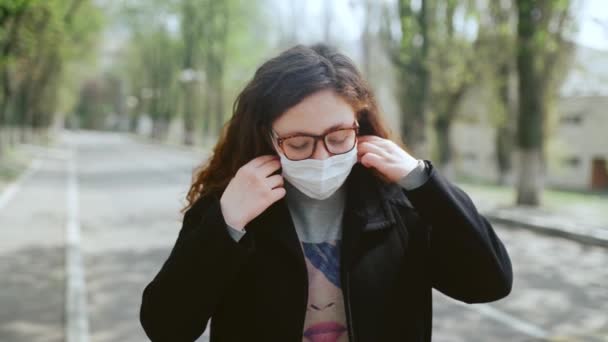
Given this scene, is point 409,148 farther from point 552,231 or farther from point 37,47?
point 37,47

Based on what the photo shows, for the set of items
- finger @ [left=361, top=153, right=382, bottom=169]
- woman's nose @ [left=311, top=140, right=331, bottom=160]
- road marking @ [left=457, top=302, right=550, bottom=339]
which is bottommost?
road marking @ [left=457, top=302, right=550, bottom=339]

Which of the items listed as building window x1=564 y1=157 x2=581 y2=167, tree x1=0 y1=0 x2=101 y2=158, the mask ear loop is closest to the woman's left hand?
the mask ear loop

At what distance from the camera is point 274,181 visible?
1666 mm

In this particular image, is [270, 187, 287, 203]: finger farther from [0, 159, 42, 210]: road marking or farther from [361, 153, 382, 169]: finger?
[0, 159, 42, 210]: road marking

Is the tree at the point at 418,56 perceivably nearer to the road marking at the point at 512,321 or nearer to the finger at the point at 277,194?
the road marking at the point at 512,321

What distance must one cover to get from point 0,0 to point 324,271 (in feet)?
31.9

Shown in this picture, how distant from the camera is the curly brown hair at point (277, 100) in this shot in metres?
1.69

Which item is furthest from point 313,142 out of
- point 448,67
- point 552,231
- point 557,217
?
point 448,67

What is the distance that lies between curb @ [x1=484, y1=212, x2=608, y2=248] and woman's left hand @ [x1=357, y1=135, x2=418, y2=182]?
8.98 meters

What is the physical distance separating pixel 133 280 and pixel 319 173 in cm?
614

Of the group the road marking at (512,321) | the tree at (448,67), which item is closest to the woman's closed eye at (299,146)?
the road marking at (512,321)

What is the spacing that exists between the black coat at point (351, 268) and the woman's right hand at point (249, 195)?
0.04 meters

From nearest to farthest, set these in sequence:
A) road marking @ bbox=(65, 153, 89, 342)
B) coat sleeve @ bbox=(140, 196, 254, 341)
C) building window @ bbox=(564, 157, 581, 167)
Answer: coat sleeve @ bbox=(140, 196, 254, 341)
road marking @ bbox=(65, 153, 89, 342)
building window @ bbox=(564, 157, 581, 167)

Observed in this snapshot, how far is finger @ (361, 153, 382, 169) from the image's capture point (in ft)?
5.64
